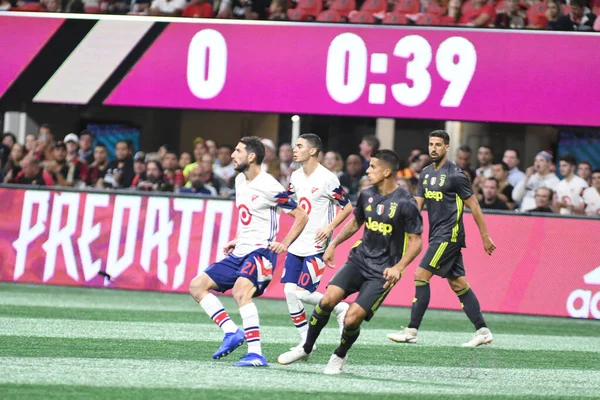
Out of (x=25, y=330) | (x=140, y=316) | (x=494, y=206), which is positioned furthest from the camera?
(x=494, y=206)

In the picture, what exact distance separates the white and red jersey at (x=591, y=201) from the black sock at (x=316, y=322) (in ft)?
26.5

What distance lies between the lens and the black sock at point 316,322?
8.69 m

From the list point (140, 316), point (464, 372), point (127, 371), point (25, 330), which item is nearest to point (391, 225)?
point (464, 372)

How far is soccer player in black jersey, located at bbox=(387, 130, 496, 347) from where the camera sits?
36.9 feet

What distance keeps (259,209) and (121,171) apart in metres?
9.02

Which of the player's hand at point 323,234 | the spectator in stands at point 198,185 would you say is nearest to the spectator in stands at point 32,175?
the spectator in stands at point 198,185

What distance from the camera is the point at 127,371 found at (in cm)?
816

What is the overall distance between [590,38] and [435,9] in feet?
8.41

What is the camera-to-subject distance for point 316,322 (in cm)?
880

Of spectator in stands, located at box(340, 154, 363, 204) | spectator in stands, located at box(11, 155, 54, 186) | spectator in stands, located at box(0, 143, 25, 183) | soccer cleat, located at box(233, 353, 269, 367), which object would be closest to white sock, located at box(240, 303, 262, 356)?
soccer cleat, located at box(233, 353, 269, 367)

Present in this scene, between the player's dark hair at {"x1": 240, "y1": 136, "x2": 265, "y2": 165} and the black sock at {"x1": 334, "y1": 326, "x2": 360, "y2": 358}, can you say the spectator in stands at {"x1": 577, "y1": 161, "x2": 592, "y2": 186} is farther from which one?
the black sock at {"x1": 334, "y1": 326, "x2": 360, "y2": 358}

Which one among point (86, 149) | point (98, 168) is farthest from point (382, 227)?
point (86, 149)

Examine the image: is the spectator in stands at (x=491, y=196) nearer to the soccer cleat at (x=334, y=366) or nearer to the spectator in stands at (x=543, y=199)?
the spectator in stands at (x=543, y=199)

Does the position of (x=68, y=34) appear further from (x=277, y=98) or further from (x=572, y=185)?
(x=572, y=185)
